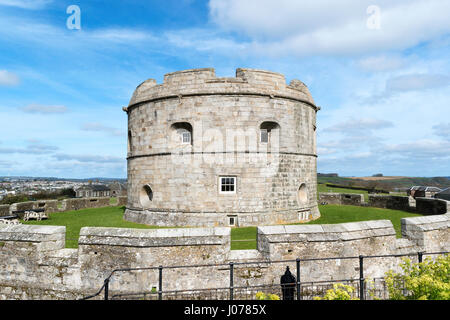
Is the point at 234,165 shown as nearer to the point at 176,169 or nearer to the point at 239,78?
the point at 176,169

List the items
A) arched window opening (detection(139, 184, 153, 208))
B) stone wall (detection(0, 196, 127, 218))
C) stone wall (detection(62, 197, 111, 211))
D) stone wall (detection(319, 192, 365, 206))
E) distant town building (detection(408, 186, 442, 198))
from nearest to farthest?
arched window opening (detection(139, 184, 153, 208))
stone wall (detection(0, 196, 127, 218))
stone wall (detection(62, 197, 111, 211))
stone wall (detection(319, 192, 365, 206))
distant town building (detection(408, 186, 442, 198))

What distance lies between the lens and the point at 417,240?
812 centimetres

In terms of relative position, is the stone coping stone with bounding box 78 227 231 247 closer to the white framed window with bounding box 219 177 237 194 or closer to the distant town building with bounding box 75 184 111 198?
the white framed window with bounding box 219 177 237 194

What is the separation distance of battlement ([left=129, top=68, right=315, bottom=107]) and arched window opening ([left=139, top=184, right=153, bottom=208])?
479 cm

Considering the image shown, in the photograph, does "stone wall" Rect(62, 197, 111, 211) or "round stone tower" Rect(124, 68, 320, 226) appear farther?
"stone wall" Rect(62, 197, 111, 211)

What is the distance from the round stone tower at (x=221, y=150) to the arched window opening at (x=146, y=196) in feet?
0.94

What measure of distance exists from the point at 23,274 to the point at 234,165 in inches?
360

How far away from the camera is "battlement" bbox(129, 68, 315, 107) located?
14172 mm

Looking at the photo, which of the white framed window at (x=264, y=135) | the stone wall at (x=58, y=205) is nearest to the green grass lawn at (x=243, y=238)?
the white framed window at (x=264, y=135)

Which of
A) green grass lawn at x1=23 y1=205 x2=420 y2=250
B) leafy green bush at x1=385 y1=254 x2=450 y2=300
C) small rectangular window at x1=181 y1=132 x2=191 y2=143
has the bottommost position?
green grass lawn at x1=23 y1=205 x2=420 y2=250

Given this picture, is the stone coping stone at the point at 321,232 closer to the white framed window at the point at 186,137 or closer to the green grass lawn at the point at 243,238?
the green grass lawn at the point at 243,238

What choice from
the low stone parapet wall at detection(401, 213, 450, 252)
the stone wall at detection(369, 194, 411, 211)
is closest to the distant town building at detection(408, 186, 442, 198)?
the stone wall at detection(369, 194, 411, 211)

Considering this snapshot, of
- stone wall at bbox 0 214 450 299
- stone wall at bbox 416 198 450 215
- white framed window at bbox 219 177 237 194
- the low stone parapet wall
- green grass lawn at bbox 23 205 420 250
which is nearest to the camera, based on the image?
stone wall at bbox 0 214 450 299
